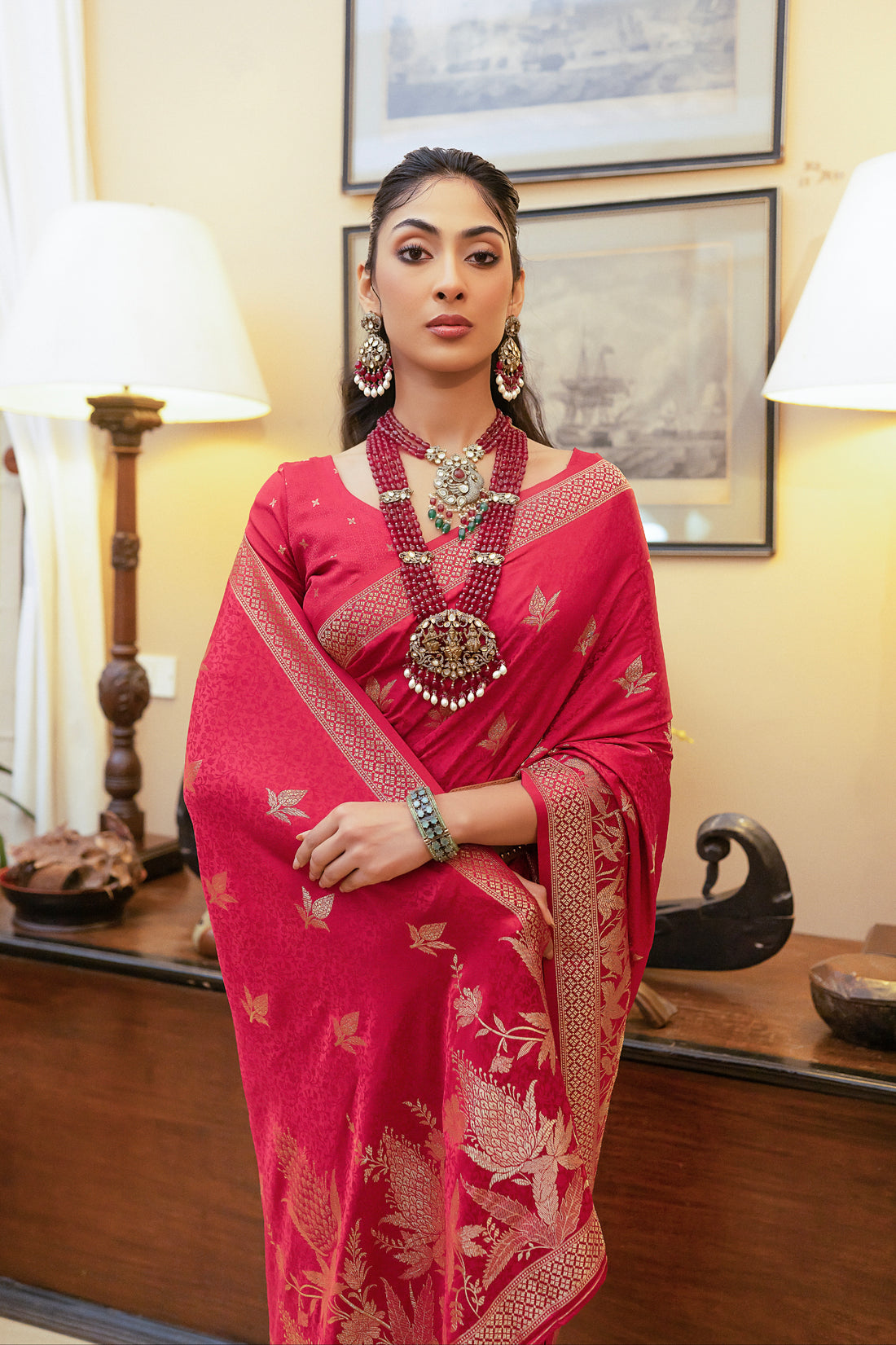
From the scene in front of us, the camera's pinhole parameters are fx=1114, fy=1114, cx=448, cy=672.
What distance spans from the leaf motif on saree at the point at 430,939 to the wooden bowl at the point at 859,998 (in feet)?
2.08

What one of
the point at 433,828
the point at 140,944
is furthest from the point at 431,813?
the point at 140,944

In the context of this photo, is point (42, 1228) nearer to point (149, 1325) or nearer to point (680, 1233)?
point (149, 1325)

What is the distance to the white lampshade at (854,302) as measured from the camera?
4.83 ft

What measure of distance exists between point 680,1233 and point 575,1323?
0.69ft

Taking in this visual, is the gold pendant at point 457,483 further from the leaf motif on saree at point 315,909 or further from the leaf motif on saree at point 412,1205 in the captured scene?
the leaf motif on saree at point 412,1205

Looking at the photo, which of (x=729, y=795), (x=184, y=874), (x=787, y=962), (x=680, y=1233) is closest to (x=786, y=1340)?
(x=680, y=1233)

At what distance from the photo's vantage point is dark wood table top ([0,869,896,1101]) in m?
1.41

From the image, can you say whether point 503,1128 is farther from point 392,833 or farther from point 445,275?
point 445,275

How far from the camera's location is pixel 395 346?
124 cm

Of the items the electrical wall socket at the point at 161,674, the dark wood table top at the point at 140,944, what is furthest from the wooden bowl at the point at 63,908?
the electrical wall socket at the point at 161,674

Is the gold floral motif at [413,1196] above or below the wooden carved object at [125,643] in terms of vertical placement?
below

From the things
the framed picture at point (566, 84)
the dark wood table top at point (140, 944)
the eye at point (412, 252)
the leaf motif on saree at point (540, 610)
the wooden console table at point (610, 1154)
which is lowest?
the wooden console table at point (610, 1154)

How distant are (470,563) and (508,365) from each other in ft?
0.88

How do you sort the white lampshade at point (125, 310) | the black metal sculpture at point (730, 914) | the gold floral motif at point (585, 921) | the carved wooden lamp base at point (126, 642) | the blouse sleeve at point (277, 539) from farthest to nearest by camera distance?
the carved wooden lamp base at point (126, 642), the white lampshade at point (125, 310), the black metal sculpture at point (730, 914), the blouse sleeve at point (277, 539), the gold floral motif at point (585, 921)
